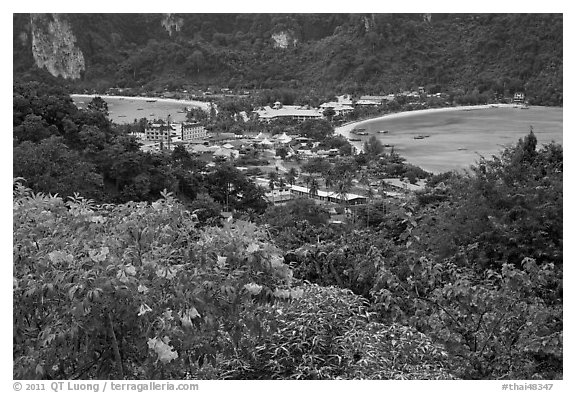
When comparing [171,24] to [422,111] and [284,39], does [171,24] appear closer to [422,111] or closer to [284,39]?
[284,39]

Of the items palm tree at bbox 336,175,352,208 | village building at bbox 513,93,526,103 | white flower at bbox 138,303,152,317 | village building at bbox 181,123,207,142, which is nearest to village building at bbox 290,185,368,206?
palm tree at bbox 336,175,352,208

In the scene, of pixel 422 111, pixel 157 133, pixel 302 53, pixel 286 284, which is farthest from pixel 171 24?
pixel 286 284

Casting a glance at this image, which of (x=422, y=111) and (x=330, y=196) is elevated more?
(x=422, y=111)

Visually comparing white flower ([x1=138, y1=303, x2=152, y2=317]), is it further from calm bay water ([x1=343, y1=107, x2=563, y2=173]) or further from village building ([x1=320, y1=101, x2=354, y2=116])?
village building ([x1=320, y1=101, x2=354, y2=116])

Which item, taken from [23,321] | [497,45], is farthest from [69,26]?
[23,321]

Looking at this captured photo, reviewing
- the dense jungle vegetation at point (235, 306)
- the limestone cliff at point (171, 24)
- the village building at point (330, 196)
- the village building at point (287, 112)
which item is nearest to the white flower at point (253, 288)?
the dense jungle vegetation at point (235, 306)

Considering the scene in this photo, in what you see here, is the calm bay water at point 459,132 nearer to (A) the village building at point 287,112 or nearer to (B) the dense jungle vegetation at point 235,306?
(A) the village building at point 287,112
